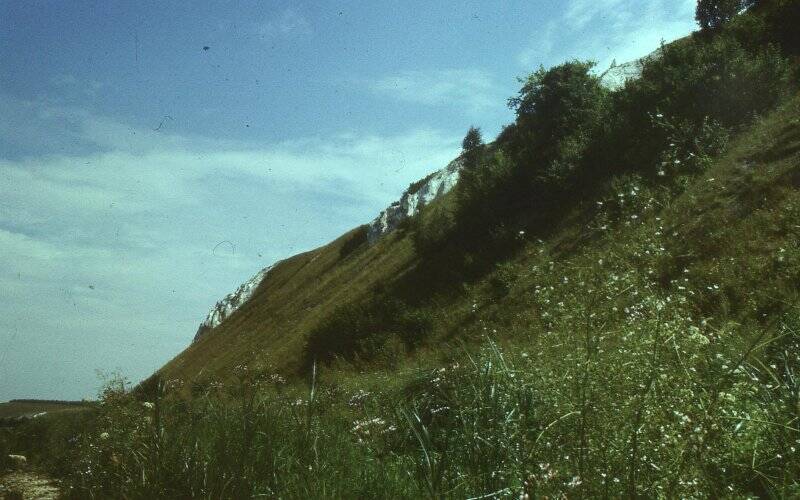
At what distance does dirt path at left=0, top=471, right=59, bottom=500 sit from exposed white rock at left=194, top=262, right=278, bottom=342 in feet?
161

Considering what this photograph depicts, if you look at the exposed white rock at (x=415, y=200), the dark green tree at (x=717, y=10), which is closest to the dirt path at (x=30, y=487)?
the exposed white rock at (x=415, y=200)

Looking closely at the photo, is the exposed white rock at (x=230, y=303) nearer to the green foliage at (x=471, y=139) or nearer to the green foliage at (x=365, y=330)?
the green foliage at (x=471, y=139)

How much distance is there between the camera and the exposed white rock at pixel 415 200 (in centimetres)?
4538

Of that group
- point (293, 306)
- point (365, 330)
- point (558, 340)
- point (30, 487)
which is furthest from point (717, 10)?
point (30, 487)

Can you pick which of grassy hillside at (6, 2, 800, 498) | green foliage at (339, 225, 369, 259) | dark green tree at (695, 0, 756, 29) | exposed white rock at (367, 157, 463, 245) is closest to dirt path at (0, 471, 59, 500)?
grassy hillside at (6, 2, 800, 498)

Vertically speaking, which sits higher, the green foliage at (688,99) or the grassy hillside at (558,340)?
the green foliage at (688,99)

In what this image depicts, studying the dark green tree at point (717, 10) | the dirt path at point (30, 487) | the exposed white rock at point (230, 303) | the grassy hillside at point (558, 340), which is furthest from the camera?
the exposed white rock at point (230, 303)

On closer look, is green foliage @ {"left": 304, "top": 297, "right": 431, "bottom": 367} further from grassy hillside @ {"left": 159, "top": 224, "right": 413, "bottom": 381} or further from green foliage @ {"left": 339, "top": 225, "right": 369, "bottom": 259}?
green foliage @ {"left": 339, "top": 225, "right": 369, "bottom": 259}

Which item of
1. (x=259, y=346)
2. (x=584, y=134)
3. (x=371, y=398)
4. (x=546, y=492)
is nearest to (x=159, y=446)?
(x=546, y=492)

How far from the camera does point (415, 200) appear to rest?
155ft

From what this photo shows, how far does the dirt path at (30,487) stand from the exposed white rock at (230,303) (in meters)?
49.0

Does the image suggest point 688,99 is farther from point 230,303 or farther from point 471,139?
point 230,303

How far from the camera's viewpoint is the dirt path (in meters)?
8.02

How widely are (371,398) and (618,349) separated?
5259 millimetres
